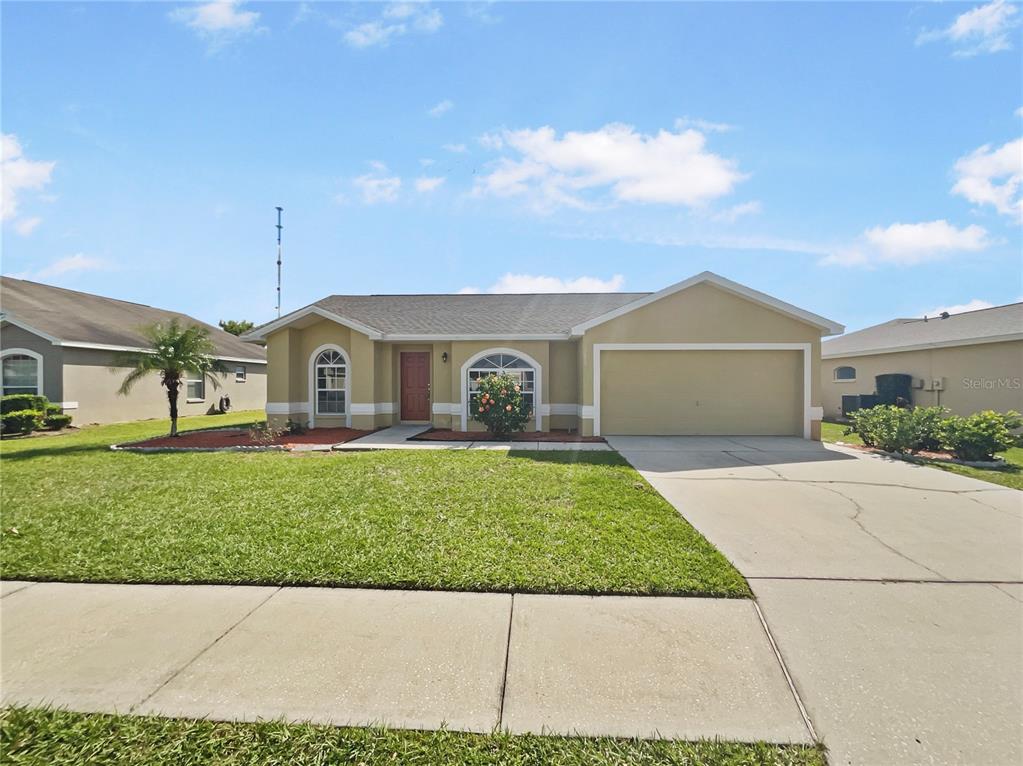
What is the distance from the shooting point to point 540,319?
13.9m

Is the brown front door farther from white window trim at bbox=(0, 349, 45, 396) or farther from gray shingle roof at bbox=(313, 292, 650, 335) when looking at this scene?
white window trim at bbox=(0, 349, 45, 396)

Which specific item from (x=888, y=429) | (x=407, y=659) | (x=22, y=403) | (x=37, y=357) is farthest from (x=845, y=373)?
(x=37, y=357)

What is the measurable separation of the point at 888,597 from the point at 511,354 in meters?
10.3

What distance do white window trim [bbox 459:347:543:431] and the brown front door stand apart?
163 centimetres

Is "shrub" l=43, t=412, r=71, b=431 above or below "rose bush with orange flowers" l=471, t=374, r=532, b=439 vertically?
below

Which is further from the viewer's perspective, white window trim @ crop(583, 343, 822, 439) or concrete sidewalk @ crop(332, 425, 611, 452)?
white window trim @ crop(583, 343, 822, 439)

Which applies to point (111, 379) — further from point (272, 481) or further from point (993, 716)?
point (993, 716)

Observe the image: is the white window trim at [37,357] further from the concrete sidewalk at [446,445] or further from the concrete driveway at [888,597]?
the concrete driveway at [888,597]

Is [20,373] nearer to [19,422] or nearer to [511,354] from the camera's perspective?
[19,422]

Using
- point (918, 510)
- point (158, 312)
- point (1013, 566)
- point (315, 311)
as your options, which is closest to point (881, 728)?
point (1013, 566)

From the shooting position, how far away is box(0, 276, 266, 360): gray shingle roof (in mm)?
14719

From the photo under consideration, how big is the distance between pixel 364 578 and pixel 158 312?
2545 cm

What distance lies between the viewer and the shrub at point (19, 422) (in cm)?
1252

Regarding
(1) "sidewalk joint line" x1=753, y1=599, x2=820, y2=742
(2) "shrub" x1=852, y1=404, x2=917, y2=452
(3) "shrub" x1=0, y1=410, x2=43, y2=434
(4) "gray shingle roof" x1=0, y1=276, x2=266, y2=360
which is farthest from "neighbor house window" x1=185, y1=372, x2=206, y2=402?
(2) "shrub" x1=852, y1=404, x2=917, y2=452
